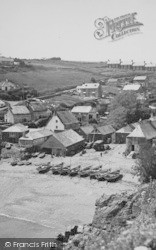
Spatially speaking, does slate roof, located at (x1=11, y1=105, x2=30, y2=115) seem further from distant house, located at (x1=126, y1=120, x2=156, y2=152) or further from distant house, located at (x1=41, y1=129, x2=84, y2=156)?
distant house, located at (x1=126, y1=120, x2=156, y2=152)

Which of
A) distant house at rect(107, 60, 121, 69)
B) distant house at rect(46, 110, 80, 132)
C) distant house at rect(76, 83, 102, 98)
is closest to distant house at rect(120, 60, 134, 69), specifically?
distant house at rect(107, 60, 121, 69)

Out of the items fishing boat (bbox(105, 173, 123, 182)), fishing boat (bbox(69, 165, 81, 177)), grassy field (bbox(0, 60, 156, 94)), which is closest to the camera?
fishing boat (bbox(105, 173, 123, 182))

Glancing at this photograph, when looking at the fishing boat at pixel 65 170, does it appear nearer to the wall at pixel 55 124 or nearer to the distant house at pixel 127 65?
the wall at pixel 55 124

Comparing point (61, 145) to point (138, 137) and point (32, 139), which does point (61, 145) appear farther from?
point (138, 137)

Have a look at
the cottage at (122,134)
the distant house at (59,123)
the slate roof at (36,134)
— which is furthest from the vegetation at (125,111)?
the slate roof at (36,134)

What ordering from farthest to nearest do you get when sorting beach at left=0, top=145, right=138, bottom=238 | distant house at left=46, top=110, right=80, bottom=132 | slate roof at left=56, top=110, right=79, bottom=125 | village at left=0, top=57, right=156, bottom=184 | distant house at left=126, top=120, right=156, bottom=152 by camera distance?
slate roof at left=56, top=110, right=79, bottom=125 < distant house at left=46, top=110, right=80, bottom=132 < distant house at left=126, top=120, right=156, bottom=152 < village at left=0, top=57, right=156, bottom=184 < beach at left=0, top=145, right=138, bottom=238

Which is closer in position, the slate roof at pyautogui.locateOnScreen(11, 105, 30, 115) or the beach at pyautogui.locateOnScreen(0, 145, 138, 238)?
the beach at pyautogui.locateOnScreen(0, 145, 138, 238)

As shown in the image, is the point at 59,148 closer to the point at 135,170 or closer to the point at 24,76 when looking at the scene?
the point at 135,170
